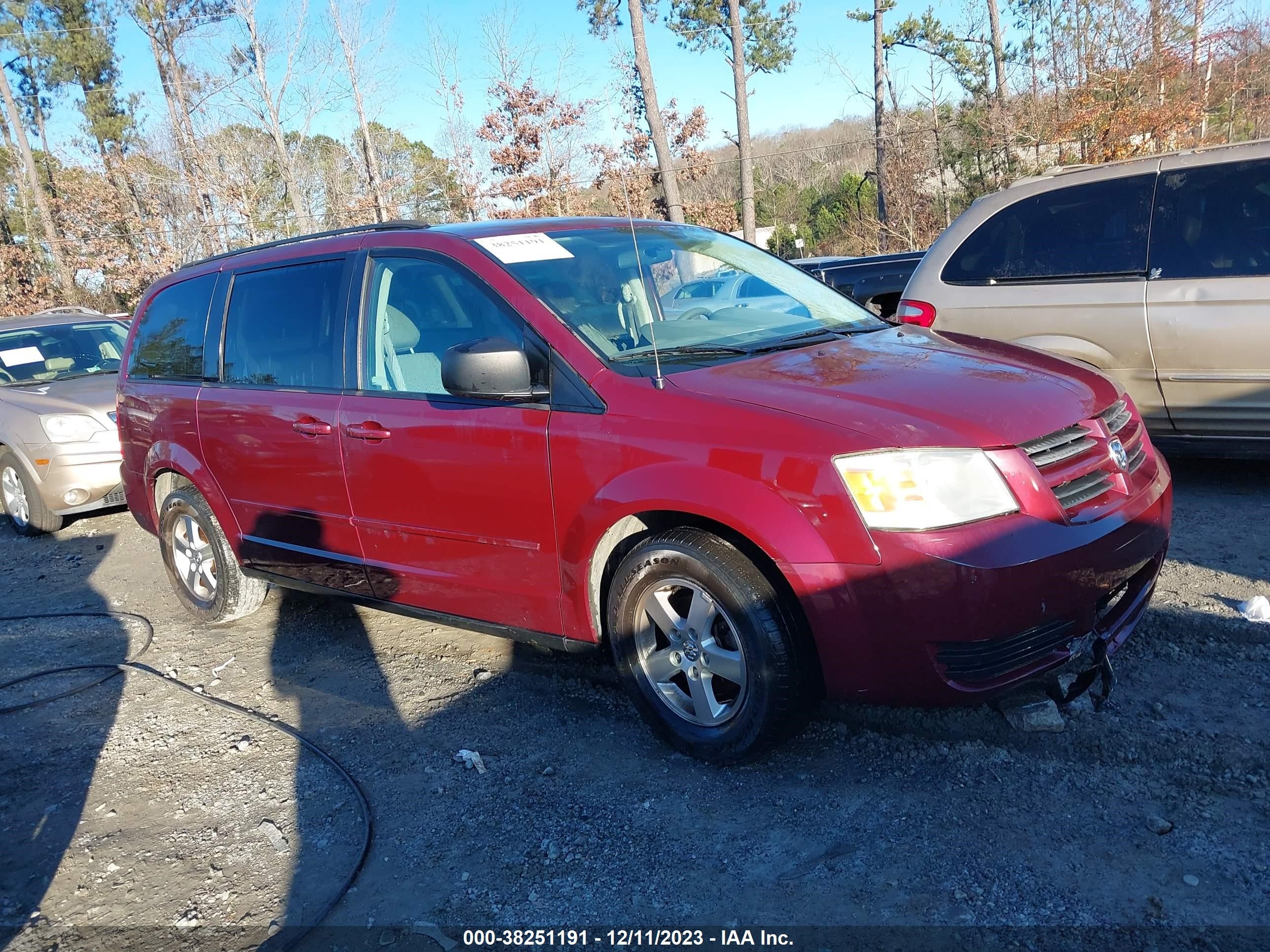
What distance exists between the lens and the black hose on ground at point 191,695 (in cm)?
276

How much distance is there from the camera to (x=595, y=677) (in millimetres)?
3996

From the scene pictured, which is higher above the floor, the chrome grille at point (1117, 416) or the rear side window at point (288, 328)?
the rear side window at point (288, 328)

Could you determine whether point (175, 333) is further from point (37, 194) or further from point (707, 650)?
point (37, 194)

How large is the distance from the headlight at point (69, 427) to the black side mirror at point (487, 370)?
18.1 feet

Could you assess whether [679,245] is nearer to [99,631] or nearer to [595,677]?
[595,677]

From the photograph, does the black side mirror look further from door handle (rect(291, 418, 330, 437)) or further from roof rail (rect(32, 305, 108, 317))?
roof rail (rect(32, 305, 108, 317))

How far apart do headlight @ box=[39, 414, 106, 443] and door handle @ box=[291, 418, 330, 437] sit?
→ 4.27 metres

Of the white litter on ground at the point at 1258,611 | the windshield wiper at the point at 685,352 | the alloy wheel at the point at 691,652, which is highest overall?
the windshield wiper at the point at 685,352

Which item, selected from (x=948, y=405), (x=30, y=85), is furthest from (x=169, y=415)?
(x=30, y=85)

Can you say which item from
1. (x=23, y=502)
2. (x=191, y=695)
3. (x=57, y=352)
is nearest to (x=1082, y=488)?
(x=191, y=695)

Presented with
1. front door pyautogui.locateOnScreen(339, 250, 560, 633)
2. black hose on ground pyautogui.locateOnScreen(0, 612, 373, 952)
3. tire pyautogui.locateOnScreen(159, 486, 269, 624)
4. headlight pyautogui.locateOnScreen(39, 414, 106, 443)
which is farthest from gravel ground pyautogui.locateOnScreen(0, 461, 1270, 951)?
headlight pyautogui.locateOnScreen(39, 414, 106, 443)

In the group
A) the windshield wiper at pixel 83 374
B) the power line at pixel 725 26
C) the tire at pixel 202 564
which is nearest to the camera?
the tire at pixel 202 564

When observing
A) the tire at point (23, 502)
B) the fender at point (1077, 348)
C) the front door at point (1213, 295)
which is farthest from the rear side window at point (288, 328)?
the front door at point (1213, 295)

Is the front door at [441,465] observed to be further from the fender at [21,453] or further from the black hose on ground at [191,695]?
the fender at [21,453]
